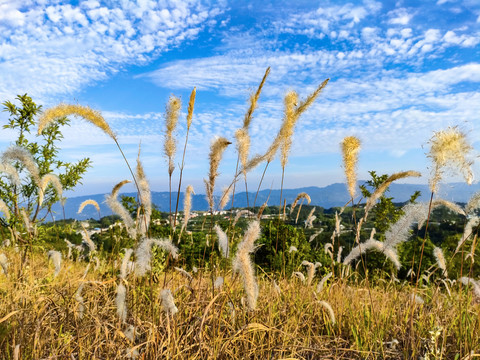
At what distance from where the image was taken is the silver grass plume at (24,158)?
9.57 feet

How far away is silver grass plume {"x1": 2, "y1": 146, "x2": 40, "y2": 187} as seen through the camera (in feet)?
9.57

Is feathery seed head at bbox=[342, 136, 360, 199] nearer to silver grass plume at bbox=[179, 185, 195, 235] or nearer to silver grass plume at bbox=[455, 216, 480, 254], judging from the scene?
silver grass plume at bbox=[455, 216, 480, 254]

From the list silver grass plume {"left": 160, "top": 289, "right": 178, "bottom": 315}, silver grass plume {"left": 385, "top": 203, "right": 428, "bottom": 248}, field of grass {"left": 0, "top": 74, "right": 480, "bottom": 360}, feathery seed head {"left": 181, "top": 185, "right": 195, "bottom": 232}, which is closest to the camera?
silver grass plume {"left": 160, "top": 289, "right": 178, "bottom": 315}

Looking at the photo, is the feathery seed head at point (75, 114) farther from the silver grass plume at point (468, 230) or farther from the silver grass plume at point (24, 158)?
the silver grass plume at point (468, 230)

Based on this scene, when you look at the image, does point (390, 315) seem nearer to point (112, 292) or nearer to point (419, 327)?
point (419, 327)

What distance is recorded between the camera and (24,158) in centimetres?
293

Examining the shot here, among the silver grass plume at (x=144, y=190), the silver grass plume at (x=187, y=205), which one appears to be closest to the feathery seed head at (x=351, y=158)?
the silver grass plume at (x=187, y=205)

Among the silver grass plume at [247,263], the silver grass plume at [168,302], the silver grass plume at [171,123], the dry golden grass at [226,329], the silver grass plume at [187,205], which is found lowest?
the dry golden grass at [226,329]

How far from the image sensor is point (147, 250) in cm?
237

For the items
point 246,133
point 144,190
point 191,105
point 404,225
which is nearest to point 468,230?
point 404,225

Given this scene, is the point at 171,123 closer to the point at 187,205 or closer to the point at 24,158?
the point at 187,205

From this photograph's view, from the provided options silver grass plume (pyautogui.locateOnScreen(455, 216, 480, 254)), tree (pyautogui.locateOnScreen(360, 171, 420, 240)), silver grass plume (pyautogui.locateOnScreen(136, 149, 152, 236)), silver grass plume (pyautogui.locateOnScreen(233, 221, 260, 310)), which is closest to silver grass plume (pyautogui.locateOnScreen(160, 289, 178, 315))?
silver grass plume (pyautogui.locateOnScreen(233, 221, 260, 310))

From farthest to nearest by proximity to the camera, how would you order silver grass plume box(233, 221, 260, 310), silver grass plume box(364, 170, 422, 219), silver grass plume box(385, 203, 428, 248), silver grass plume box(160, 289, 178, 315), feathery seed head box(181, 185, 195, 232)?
feathery seed head box(181, 185, 195, 232), silver grass plume box(385, 203, 428, 248), silver grass plume box(364, 170, 422, 219), silver grass plume box(160, 289, 178, 315), silver grass plume box(233, 221, 260, 310)

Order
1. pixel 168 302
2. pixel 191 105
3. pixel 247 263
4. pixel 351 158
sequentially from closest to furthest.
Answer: pixel 247 263
pixel 168 302
pixel 191 105
pixel 351 158
